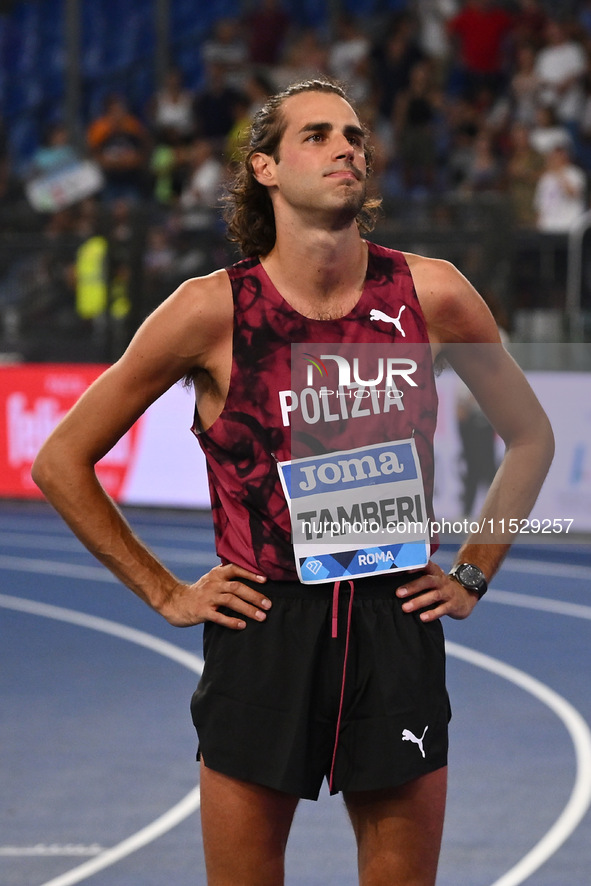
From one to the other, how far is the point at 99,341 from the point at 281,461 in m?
11.0

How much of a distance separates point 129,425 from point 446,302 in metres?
0.68

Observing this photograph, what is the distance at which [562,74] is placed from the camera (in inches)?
591

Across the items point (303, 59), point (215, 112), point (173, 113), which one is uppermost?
point (303, 59)

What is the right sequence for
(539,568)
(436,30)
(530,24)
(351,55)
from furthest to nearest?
(351,55)
(436,30)
(530,24)
(539,568)

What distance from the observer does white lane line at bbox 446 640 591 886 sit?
4879 millimetres

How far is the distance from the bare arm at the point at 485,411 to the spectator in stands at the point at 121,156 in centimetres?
1391

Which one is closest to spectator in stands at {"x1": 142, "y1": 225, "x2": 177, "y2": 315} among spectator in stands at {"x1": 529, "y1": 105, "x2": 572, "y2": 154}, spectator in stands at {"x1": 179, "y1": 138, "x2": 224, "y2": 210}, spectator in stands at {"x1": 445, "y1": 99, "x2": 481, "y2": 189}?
spectator in stands at {"x1": 179, "y1": 138, "x2": 224, "y2": 210}

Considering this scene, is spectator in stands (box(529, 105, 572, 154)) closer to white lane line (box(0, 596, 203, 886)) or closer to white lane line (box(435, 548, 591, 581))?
white lane line (box(435, 548, 591, 581))

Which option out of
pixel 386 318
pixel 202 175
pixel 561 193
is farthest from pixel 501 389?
pixel 202 175

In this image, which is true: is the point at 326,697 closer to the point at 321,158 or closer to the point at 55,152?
the point at 321,158

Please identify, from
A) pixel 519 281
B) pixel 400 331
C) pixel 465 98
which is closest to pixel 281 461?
pixel 400 331

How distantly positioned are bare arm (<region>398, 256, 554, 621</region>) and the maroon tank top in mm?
70

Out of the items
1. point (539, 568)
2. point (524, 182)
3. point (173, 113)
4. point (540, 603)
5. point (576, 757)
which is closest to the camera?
point (576, 757)

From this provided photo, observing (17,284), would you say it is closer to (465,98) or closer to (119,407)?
(465,98)
